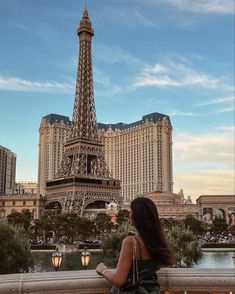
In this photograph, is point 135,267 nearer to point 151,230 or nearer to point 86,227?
point 151,230

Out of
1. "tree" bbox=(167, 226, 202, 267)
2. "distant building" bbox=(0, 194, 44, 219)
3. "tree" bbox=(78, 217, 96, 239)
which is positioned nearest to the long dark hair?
"tree" bbox=(167, 226, 202, 267)

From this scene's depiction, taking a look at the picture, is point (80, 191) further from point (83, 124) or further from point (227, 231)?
point (227, 231)

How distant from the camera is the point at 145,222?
19.5 ft

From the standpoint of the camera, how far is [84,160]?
142125mm

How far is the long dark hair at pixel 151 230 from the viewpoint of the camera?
5.90 metres

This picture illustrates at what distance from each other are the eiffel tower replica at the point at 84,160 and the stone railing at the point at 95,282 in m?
124

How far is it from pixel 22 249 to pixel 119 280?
31486 mm

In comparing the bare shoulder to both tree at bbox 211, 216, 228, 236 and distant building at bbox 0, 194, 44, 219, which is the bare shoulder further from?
distant building at bbox 0, 194, 44, 219

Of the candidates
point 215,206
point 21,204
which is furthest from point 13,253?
point 215,206

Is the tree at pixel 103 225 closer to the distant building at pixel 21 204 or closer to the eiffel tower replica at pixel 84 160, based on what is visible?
the eiffel tower replica at pixel 84 160

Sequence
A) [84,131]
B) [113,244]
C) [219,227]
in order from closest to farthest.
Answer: [113,244] → [219,227] → [84,131]

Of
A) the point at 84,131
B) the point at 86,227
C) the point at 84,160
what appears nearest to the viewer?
the point at 86,227

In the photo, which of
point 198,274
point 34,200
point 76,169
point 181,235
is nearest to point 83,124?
point 76,169

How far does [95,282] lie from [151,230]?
1518 millimetres
